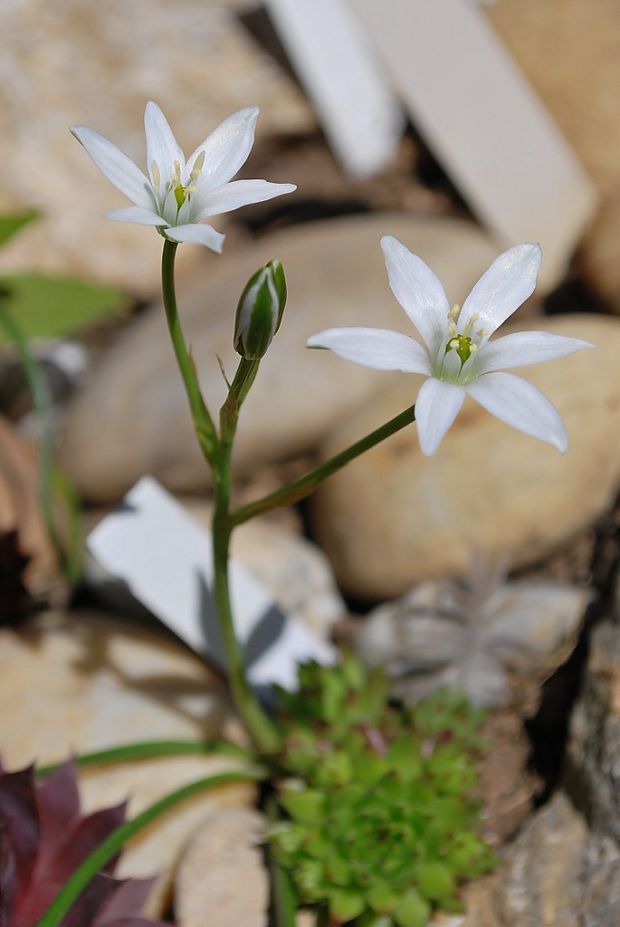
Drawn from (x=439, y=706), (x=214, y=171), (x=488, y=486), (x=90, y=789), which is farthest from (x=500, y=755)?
(x=214, y=171)

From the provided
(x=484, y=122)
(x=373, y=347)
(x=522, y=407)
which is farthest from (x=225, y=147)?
(x=484, y=122)

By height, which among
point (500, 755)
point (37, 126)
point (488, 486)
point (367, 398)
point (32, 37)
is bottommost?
point (500, 755)

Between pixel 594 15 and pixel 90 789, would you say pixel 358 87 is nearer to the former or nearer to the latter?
pixel 594 15

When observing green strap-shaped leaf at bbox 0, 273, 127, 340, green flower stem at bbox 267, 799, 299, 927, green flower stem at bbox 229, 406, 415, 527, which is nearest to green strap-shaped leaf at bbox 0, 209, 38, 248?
green strap-shaped leaf at bbox 0, 273, 127, 340

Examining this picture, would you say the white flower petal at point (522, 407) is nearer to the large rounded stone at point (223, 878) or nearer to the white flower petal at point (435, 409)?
the white flower petal at point (435, 409)

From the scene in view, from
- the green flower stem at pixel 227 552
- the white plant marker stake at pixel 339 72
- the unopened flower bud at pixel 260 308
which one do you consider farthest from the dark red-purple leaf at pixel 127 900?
the white plant marker stake at pixel 339 72

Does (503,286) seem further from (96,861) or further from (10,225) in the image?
(10,225)
